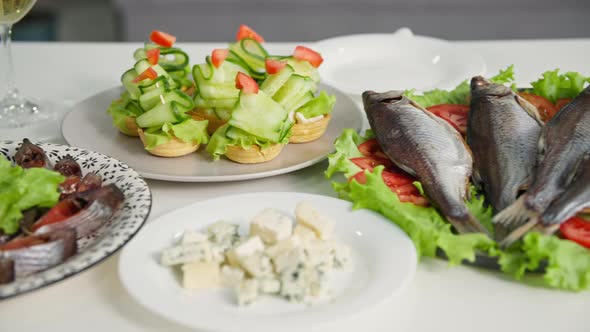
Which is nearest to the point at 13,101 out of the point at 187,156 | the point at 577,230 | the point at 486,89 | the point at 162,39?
the point at 162,39

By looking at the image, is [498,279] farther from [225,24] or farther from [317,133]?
[225,24]

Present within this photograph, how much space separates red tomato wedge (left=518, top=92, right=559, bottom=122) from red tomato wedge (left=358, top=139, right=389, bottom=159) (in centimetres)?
48

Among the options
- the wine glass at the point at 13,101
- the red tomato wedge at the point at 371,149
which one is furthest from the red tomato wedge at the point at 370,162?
the wine glass at the point at 13,101

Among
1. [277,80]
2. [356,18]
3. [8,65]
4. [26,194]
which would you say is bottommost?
[356,18]

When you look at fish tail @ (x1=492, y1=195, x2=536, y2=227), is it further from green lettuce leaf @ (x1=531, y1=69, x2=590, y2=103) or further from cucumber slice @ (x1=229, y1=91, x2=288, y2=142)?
green lettuce leaf @ (x1=531, y1=69, x2=590, y2=103)

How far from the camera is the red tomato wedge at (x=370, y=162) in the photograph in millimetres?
1772

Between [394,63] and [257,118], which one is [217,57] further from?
[394,63]

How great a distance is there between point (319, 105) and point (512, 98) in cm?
54

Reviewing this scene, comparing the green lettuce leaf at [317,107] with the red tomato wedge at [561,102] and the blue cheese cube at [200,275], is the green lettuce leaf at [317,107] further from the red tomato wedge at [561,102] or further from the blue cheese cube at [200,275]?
Result: the blue cheese cube at [200,275]

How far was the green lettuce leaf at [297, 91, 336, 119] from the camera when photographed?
2041 mm

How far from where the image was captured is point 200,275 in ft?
4.37

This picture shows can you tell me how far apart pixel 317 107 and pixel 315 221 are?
677 millimetres

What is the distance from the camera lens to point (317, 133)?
2.03 meters

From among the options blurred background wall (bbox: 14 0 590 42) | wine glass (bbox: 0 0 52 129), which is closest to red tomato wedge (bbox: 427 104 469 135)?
wine glass (bbox: 0 0 52 129)
